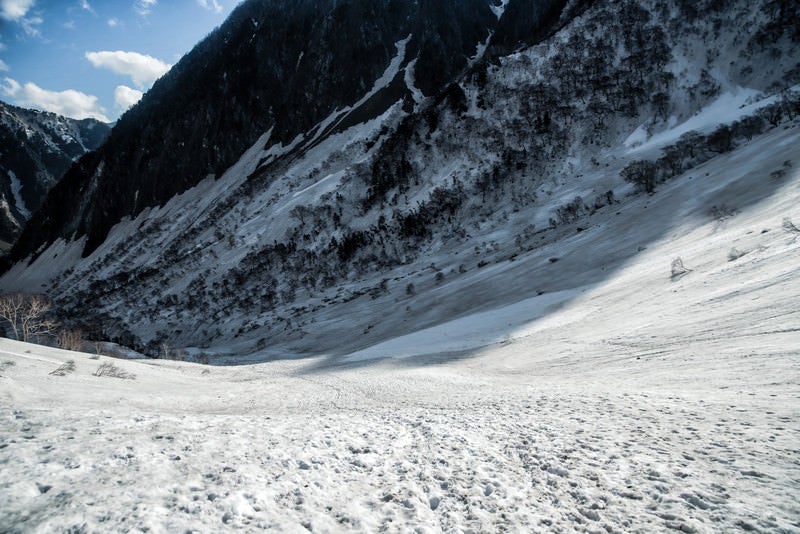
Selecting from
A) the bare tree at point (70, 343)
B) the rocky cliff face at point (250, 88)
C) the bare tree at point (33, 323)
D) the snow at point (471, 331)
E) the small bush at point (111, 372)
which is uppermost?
the rocky cliff face at point (250, 88)

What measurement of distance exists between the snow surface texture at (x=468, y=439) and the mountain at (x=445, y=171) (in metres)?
12.6

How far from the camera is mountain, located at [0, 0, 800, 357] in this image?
3378 cm

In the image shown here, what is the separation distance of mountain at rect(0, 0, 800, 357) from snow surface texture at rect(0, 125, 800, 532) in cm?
1259

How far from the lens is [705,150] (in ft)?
122

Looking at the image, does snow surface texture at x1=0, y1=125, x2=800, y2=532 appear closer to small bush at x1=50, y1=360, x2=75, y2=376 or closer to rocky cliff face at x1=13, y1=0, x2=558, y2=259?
small bush at x1=50, y1=360, x2=75, y2=376

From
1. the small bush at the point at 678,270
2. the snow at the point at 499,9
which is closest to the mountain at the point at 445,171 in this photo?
the snow at the point at 499,9

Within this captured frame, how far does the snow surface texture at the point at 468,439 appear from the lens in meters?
4.08

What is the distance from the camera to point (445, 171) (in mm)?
51594

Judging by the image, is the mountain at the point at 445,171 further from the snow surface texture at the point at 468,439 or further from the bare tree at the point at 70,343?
the snow surface texture at the point at 468,439

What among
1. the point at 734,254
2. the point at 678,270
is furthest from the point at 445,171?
the point at 734,254

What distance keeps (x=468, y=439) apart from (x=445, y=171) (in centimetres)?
4780

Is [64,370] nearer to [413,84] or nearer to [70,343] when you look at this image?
[70,343]

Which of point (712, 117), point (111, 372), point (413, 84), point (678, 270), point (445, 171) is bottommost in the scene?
point (678, 270)

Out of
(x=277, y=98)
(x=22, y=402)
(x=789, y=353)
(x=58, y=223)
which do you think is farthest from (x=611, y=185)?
(x=58, y=223)
